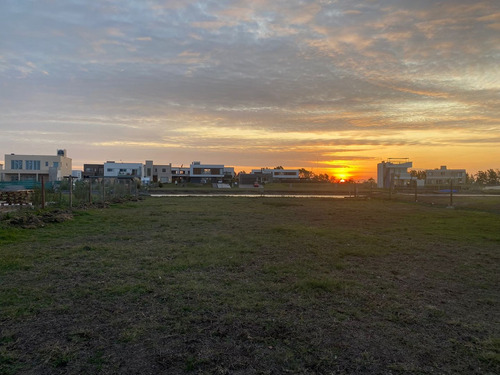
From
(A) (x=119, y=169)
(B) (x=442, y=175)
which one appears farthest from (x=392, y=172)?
(A) (x=119, y=169)

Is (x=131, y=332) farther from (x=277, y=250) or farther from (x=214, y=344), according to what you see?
(x=277, y=250)

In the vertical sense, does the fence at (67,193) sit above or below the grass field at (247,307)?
above

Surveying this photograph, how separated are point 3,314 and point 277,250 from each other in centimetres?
540

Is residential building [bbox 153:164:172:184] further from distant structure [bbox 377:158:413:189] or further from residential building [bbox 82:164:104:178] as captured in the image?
distant structure [bbox 377:158:413:189]

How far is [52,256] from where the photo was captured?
7.41 meters

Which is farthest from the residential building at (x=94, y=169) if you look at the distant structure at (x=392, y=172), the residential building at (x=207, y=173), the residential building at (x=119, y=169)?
the distant structure at (x=392, y=172)

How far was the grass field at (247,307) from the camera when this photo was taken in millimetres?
3322

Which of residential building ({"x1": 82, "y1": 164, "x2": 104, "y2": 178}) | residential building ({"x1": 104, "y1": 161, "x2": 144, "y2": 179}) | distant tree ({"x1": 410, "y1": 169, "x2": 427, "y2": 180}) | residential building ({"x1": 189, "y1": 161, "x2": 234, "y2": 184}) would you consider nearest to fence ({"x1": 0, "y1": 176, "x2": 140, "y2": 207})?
residential building ({"x1": 104, "y1": 161, "x2": 144, "y2": 179})

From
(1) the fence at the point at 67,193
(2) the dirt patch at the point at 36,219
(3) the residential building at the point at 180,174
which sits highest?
(3) the residential building at the point at 180,174

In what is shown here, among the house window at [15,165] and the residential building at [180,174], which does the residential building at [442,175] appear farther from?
the house window at [15,165]

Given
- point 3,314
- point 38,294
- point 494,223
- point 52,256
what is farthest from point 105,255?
point 494,223

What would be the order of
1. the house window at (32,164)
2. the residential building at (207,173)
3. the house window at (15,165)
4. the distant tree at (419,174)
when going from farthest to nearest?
the distant tree at (419,174)
the residential building at (207,173)
the house window at (32,164)
the house window at (15,165)

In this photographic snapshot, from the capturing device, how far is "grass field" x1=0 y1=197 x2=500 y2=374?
3.32 m

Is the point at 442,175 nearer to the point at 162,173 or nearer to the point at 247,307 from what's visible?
the point at 162,173
